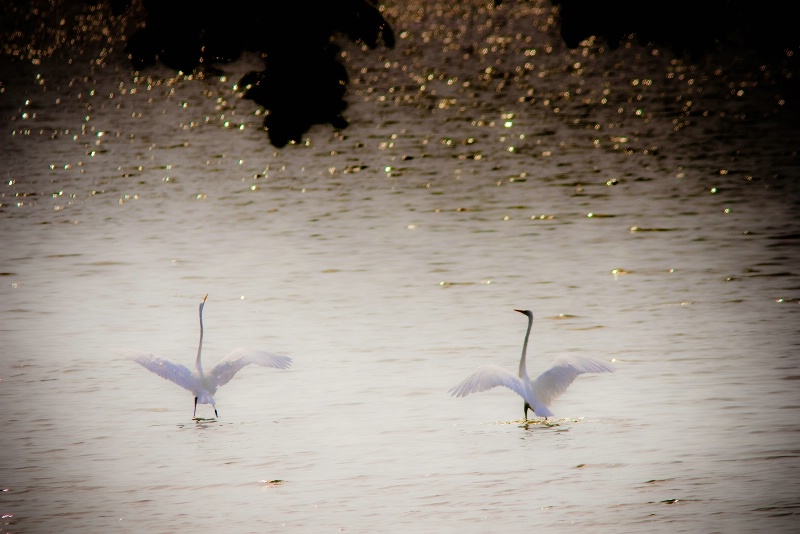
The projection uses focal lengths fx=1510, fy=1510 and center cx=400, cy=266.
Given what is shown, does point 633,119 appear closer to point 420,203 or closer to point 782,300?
point 420,203

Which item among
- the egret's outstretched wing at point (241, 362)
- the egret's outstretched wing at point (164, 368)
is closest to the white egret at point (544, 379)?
the egret's outstretched wing at point (241, 362)

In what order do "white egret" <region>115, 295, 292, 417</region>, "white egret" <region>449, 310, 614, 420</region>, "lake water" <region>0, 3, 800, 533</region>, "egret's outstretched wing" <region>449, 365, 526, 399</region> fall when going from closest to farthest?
"lake water" <region>0, 3, 800, 533</region>
"egret's outstretched wing" <region>449, 365, 526, 399</region>
"white egret" <region>449, 310, 614, 420</region>
"white egret" <region>115, 295, 292, 417</region>

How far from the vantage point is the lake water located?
10.6 m

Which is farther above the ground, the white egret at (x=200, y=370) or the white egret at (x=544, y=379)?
the white egret at (x=200, y=370)

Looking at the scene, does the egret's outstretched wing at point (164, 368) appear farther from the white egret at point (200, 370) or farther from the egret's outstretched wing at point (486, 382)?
the egret's outstretched wing at point (486, 382)

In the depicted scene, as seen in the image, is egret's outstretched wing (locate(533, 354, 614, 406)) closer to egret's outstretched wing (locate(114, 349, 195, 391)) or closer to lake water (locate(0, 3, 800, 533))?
lake water (locate(0, 3, 800, 533))

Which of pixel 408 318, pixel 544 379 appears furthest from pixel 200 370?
pixel 408 318

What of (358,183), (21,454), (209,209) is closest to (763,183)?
(358,183)

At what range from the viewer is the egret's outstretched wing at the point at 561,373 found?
12.1m

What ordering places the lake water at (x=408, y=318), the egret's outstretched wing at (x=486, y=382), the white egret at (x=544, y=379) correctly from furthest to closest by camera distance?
the white egret at (x=544, y=379) < the egret's outstretched wing at (x=486, y=382) < the lake water at (x=408, y=318)

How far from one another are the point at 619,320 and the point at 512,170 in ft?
48.1

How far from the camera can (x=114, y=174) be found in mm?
32312

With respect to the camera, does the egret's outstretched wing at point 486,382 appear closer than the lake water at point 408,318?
No

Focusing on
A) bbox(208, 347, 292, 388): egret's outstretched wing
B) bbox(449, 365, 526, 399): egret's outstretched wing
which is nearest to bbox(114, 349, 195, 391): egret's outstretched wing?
bbox(208, 347, 292, 388): egret's outstretched wing
